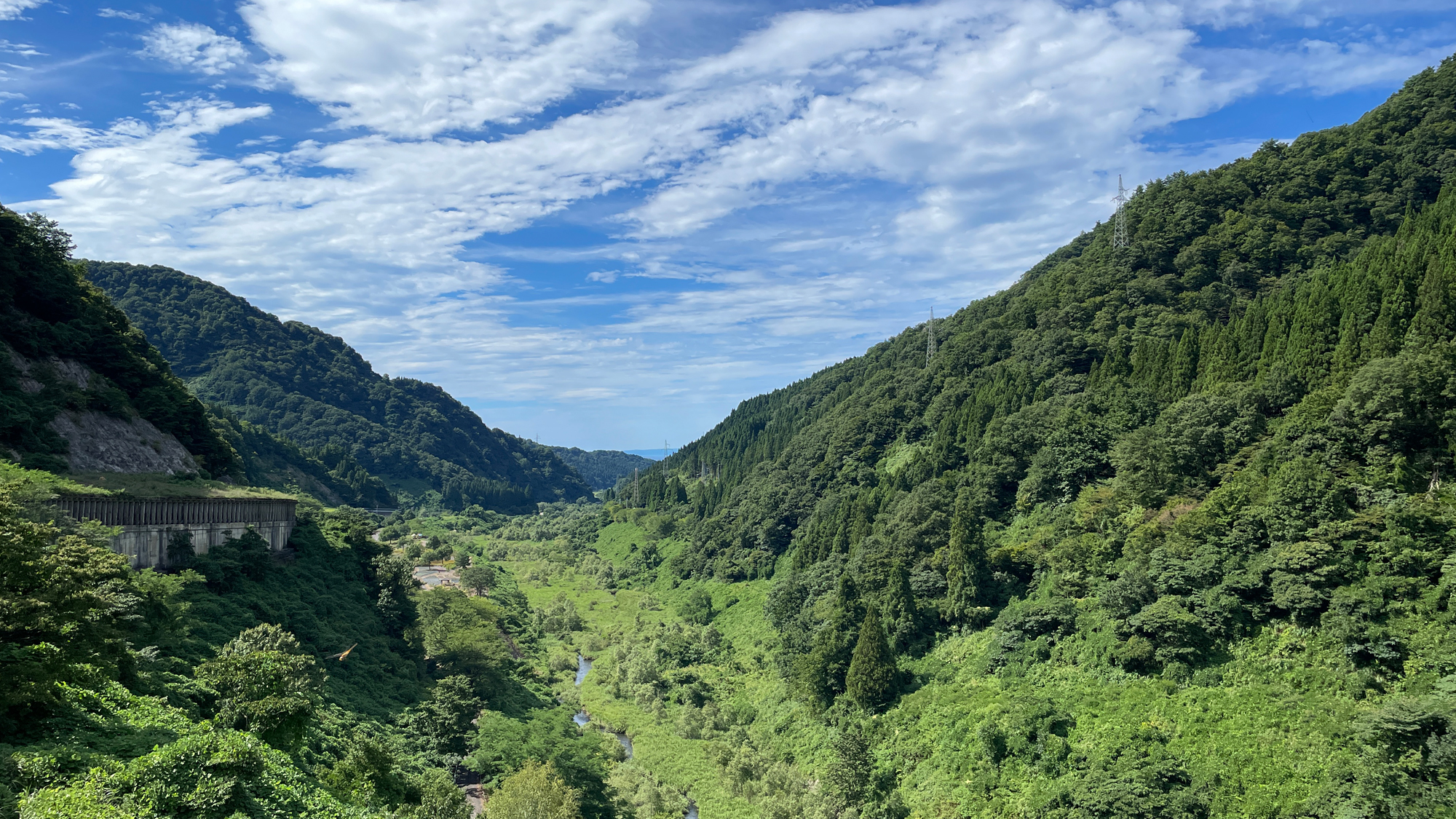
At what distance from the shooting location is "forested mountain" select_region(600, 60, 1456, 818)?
3253 cm

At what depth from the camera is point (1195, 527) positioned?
43.2 m

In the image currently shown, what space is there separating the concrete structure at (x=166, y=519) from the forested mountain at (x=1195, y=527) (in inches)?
1697

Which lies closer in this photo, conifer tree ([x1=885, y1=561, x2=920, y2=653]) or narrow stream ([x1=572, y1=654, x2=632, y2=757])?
conifer tree ([x1=885, y1=561, x2=920, y2=653])

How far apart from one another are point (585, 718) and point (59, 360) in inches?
2038

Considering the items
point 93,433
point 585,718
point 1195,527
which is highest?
point 93,433

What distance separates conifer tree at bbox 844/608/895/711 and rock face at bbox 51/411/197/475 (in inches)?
1985

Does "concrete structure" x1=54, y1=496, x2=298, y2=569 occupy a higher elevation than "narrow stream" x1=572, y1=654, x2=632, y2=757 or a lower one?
higher

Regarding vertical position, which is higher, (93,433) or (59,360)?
(59,360)

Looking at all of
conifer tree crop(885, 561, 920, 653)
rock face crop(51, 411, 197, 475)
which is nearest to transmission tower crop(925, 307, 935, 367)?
conifer tree crop(885, 561, 920, 653)

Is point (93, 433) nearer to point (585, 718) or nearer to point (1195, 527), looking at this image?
point (585, 718)

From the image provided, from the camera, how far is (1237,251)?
80.9m

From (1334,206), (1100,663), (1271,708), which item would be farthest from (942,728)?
(1334,206)

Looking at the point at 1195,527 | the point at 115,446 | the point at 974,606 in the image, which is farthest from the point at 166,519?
the point at 1195,527

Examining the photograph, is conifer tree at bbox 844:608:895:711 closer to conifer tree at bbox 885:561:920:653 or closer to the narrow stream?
conifer tree at bbox 885:561:920:653
